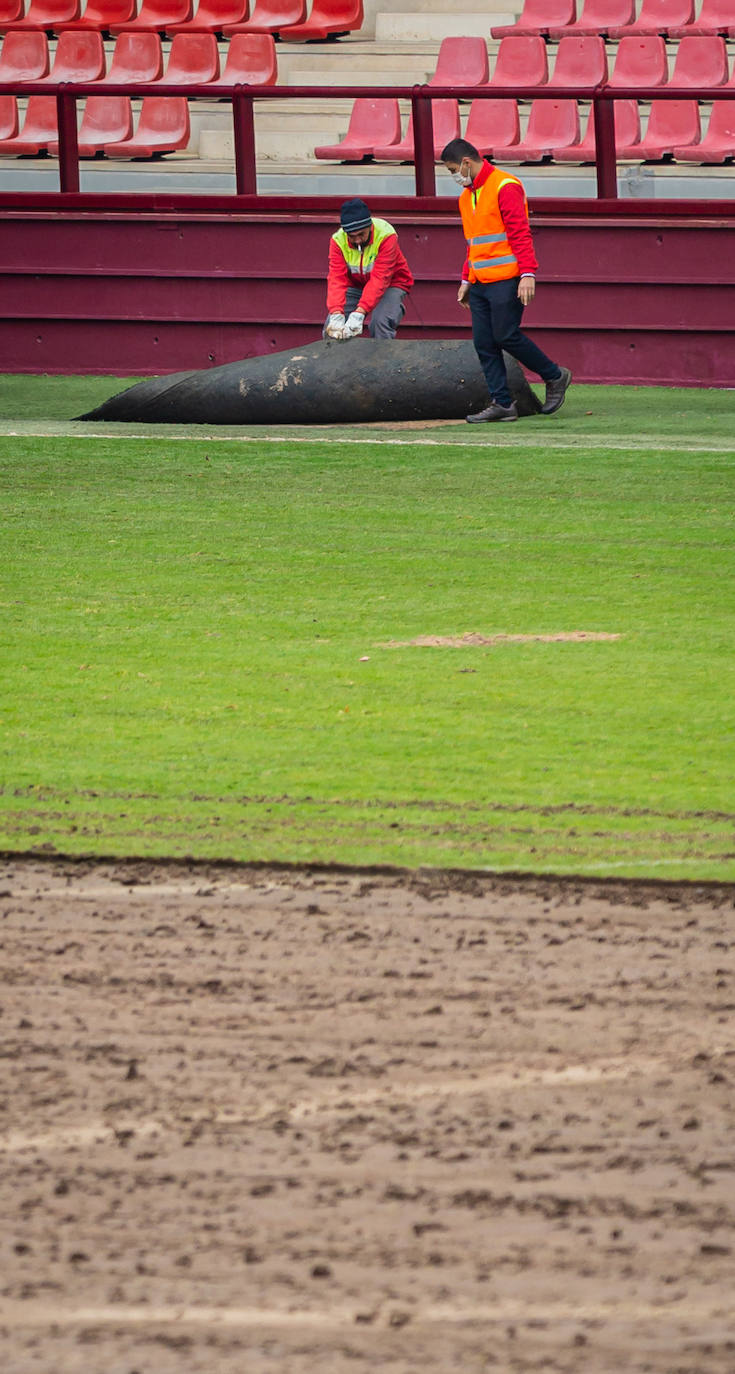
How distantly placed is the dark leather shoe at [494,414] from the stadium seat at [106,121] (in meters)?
7.91

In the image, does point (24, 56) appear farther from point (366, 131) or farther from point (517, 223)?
point (517, 223)

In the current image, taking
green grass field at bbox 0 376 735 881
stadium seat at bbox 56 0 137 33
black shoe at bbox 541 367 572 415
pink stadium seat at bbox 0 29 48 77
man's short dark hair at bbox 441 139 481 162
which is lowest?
green grass field at bbox 0 376 735 881

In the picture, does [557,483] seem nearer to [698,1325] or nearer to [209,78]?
[698,1325]

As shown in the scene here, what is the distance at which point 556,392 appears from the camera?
1434 centimetres

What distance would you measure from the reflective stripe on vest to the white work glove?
429 mm

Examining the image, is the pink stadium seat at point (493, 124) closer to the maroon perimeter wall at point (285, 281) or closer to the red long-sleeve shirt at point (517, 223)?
the maroon perimeter wall at point (285, 281)

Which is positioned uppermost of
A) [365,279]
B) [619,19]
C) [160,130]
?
[619,19]

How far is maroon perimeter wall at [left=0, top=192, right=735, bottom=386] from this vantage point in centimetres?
1592

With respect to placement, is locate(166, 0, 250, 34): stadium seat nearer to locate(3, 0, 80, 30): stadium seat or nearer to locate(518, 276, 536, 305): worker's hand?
locate(3, 0, 80, 30): stadium seat

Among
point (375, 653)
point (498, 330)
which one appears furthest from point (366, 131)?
point (375, 653)

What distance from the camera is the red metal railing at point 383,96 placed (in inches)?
610

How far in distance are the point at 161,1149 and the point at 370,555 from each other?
604cm

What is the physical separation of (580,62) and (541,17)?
1.45 metres

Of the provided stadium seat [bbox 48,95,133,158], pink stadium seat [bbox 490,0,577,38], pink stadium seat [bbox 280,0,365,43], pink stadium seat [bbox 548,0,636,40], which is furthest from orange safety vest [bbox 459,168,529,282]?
pink stadium seat [bbox 280,0,365,43]
